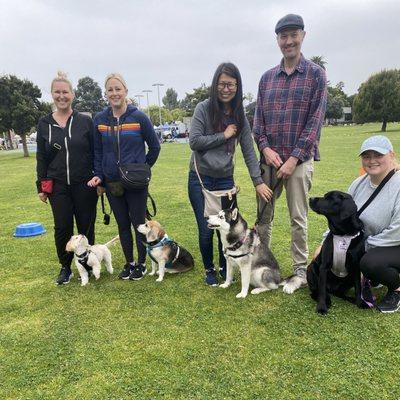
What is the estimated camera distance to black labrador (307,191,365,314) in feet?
11.7

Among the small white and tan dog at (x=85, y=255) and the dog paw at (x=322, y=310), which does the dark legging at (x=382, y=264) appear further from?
the small white and tan dog at (x=85, y=255)

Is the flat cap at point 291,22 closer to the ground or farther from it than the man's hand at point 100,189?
farther from it

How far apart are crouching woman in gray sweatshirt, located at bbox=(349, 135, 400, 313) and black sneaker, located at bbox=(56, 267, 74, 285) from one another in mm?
3655

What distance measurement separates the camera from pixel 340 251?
370cm

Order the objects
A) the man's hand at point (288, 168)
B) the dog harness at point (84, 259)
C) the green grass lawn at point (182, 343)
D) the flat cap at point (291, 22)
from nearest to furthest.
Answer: the green grass lawn at point (182, 343), the flat cap at point (291, 22), the man's hand at point (288, 168), the dog harness at point (84, 259)

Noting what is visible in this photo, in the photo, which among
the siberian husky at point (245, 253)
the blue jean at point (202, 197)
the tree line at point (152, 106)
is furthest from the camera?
the tree line at point (152, 106)

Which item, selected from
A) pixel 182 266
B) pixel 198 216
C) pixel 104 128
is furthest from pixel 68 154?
pixel 182 266

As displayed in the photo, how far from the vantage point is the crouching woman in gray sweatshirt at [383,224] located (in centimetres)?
354

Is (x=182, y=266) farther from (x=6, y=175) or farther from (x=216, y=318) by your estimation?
(x=6, y=175)

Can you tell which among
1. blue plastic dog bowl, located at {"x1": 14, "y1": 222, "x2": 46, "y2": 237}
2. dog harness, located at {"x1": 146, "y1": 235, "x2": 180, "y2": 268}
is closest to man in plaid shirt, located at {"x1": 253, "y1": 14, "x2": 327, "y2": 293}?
dog harness, located at {"x1": 146, "y1": 235, "x2": 180, "y2": 268}

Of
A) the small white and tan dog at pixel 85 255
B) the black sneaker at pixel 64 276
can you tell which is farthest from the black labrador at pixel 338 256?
the black sneaker at pixel 64 276

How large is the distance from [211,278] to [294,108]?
2.28 meters

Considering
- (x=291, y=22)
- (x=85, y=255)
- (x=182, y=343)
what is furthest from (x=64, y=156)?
(x=291, y=22)

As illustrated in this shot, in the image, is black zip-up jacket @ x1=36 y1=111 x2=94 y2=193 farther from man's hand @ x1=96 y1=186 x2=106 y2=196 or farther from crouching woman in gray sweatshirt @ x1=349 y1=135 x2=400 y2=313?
crouching woman in gray sweatshirt @ x1=349 y1=135 x2=400 y2=313
